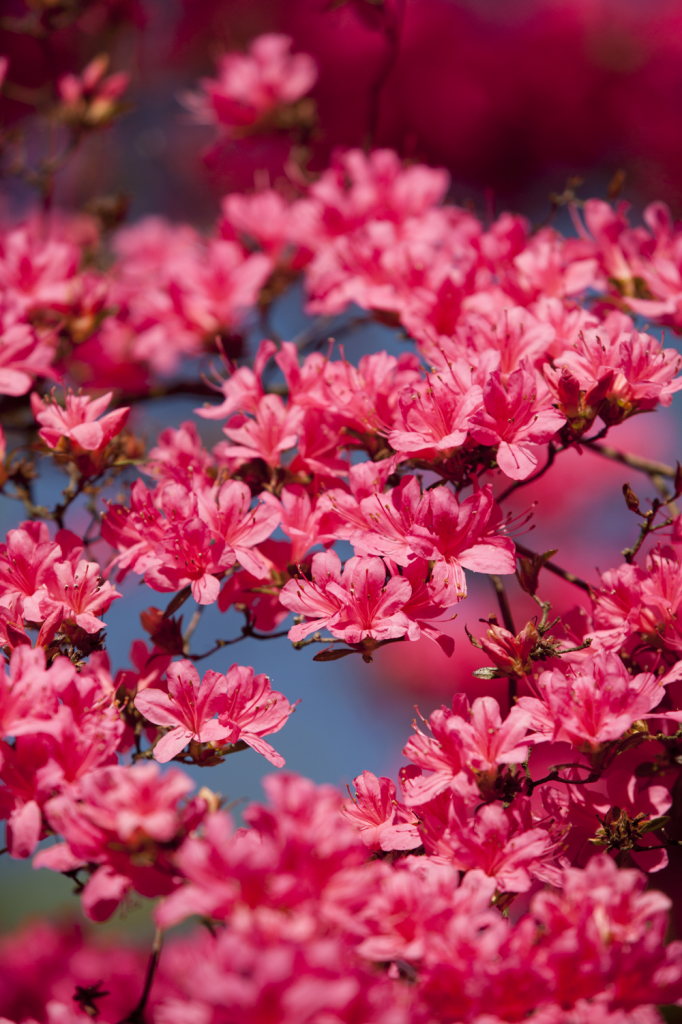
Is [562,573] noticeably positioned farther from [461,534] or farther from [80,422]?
[80,422]

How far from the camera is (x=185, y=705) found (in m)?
1.38

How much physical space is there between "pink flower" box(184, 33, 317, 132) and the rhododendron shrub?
701 mm

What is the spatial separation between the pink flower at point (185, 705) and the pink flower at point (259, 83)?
186cm

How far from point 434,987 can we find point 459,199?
409 cm

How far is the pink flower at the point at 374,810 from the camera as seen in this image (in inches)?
53.8

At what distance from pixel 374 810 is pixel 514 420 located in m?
0.65

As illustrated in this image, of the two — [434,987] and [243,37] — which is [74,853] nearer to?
[434,987]

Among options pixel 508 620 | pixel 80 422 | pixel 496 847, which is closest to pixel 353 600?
pixel 508 620

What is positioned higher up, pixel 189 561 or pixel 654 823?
pixel 189 561

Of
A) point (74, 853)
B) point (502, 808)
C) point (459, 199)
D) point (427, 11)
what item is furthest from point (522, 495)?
point (74, 853)

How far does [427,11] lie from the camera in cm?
451

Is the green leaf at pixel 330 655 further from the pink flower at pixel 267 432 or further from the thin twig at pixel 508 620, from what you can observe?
the pink flower at pixel 267 432

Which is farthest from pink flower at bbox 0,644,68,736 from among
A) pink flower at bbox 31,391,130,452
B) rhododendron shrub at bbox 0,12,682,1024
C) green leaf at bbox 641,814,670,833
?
green leaf at bbox 641,814,670,833

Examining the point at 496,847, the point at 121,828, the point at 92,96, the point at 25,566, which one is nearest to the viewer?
the point at 121,828
